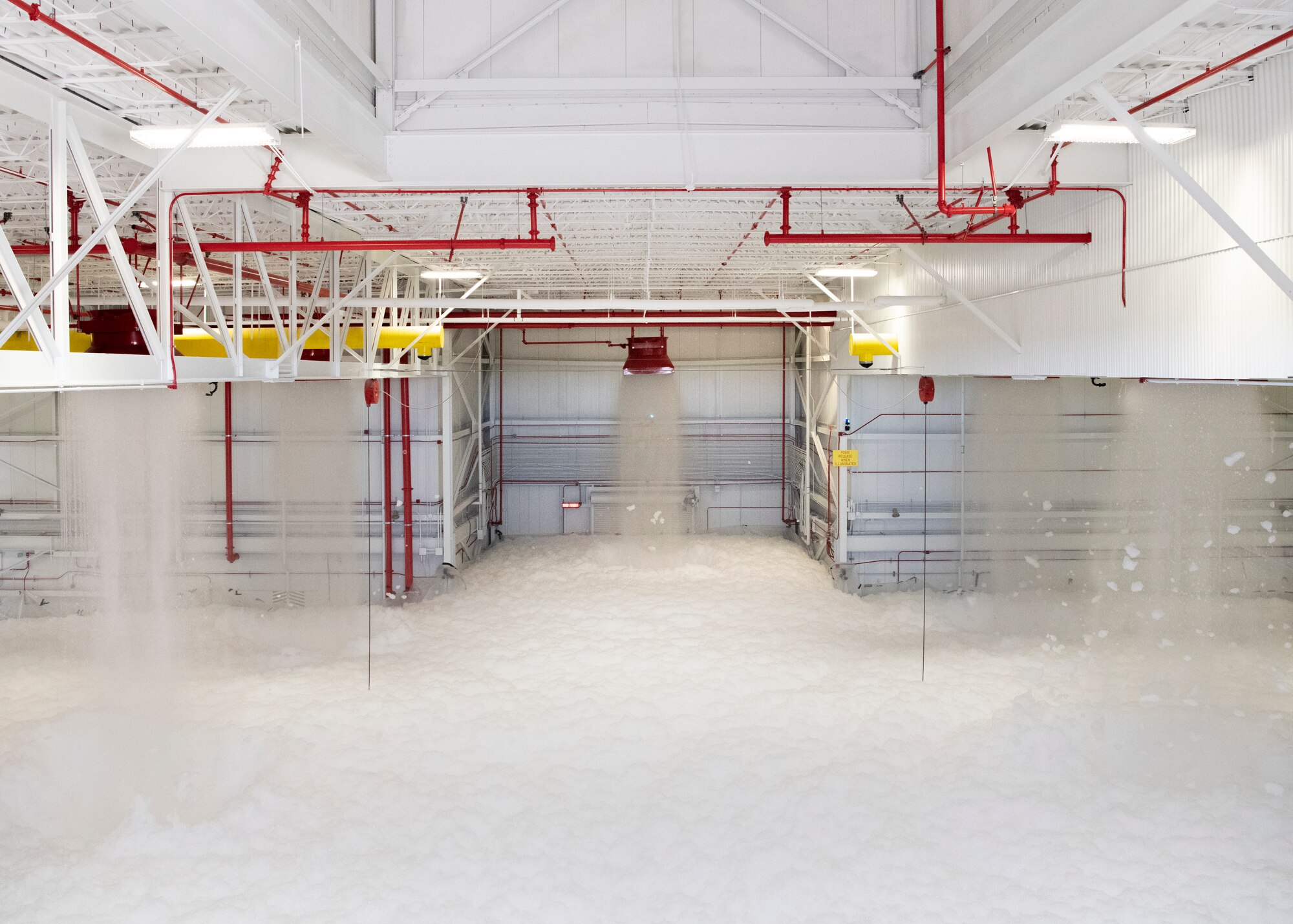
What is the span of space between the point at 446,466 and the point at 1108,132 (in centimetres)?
1394

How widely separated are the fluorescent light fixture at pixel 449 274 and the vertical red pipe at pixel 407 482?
10.6 ft

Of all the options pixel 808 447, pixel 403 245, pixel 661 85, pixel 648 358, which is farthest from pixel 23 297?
pixel 808 447

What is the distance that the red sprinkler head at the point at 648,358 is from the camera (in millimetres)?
18844

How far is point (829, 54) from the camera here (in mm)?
8164

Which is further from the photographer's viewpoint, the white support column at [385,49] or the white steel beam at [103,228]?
the white support column at [385,49]

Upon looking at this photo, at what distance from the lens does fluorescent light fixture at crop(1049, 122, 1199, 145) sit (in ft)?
19.7

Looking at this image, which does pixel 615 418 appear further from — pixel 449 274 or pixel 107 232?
pixel 107 232

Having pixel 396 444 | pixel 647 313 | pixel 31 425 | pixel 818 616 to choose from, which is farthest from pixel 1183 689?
pixel 31 425

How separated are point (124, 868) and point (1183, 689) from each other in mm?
11577

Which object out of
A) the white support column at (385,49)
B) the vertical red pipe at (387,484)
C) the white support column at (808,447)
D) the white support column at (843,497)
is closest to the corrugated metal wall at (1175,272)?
the white support column at (843,497)

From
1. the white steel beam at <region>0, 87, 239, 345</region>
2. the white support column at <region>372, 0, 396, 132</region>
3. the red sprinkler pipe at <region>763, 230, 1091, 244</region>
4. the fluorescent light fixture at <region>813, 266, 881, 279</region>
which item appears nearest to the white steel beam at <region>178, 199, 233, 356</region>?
the white support column at <region>372, 0, 396, 132</region>

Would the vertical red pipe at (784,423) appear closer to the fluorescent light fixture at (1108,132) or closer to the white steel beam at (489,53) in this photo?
the white steel beam at (489,53)

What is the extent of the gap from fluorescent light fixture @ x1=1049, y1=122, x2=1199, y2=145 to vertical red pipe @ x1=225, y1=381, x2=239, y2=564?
16.2 m

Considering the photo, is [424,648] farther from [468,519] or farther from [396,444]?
[468,519]
